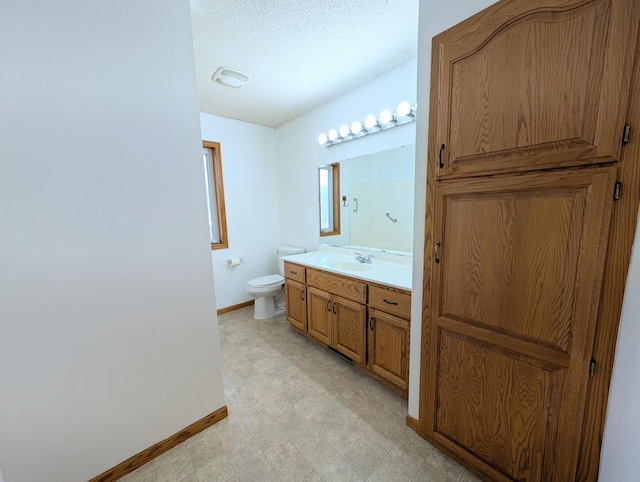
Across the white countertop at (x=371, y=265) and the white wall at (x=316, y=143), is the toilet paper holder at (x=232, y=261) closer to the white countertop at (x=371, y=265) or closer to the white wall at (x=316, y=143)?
the white wall at (x=316, y=143)

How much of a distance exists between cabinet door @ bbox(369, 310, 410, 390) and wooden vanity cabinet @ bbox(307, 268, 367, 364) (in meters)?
0.08

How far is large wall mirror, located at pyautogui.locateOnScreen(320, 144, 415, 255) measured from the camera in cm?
210

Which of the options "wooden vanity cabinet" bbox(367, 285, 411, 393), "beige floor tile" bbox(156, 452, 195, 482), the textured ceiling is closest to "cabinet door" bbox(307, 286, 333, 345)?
"wooden vanity cabinet" bbox(367, 285, 411, 393)

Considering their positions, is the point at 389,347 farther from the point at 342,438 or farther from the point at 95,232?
the point at 95,232

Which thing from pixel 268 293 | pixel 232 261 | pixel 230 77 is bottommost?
pixel 268 293

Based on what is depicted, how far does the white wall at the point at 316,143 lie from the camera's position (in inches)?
80.2

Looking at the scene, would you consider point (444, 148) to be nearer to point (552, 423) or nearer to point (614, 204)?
point (614, 204)

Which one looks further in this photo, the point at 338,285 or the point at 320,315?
the point at 320,315

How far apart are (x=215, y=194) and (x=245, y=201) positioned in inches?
14.8

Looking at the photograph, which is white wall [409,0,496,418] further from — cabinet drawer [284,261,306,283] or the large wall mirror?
cabinet drawer [284,261,306,283]

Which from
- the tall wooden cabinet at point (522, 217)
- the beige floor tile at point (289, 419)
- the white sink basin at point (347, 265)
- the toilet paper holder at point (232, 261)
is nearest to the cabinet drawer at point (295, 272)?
the white sink basin at point (347, 265)

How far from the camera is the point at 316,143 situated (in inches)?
111

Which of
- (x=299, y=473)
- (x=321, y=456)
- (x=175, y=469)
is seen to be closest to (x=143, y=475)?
(x=175, y=469)

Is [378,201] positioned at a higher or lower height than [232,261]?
higher
